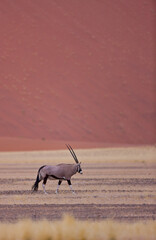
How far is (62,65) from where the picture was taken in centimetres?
6309

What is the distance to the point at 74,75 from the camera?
2466 inches

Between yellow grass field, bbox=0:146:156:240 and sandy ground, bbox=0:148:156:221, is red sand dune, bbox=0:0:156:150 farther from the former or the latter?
yellow grass field, bbox=0:146:156:240

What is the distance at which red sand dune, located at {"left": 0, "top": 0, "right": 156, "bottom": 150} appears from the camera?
5662 cm

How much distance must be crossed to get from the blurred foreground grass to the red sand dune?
40807mm

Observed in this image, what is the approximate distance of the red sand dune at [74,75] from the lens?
56.6 m

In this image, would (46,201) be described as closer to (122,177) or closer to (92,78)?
(122,177)

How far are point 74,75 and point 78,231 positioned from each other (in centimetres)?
5358

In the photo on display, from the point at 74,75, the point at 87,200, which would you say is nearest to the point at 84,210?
the point at 87,200

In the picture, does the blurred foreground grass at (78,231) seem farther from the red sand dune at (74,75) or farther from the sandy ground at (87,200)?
the red sand dune at (74,75)

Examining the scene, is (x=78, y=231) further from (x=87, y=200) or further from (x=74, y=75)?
(x=74, y=75)

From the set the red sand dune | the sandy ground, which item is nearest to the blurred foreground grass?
the sandy ground

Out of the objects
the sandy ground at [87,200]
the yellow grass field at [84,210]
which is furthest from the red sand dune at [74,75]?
the yellow grass field at [84,210]

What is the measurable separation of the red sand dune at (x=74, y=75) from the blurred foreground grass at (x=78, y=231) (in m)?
40.8

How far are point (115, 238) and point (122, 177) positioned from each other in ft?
47.2
